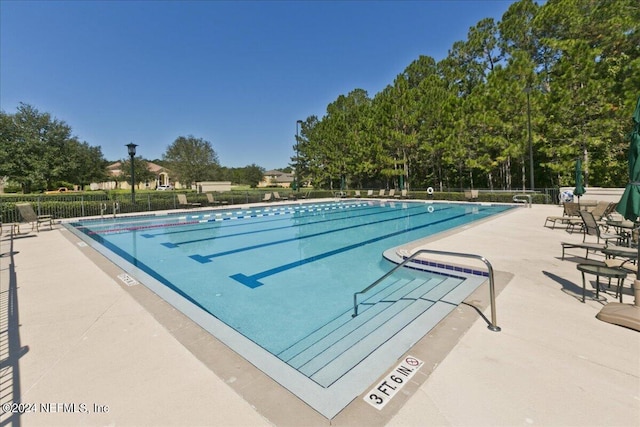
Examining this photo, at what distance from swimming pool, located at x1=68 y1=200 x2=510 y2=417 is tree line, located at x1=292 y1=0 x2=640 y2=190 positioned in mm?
15055

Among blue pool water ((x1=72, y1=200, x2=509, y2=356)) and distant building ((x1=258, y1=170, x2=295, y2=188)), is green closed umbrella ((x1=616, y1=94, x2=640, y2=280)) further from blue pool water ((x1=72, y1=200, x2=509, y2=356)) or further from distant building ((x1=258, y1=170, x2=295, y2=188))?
distant building ((x1=258, y1=170, x2=295, y2=188))

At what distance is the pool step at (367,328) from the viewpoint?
2830 millimetres

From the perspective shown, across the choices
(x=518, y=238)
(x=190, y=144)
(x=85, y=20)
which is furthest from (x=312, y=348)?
(x=190, y=144)

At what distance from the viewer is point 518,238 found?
8.16 m

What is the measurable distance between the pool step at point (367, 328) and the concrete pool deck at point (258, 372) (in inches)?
16.6

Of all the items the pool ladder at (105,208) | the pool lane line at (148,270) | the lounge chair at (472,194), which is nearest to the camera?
the pool lane line at (148,270)

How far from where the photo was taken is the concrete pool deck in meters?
1.96

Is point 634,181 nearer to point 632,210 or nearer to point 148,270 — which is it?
point 632,210

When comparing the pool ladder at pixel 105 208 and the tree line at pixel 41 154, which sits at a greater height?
the tree line at pixel 41 154

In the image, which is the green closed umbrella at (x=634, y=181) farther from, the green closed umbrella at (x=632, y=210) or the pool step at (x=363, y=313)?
the pool step at (x=363, y=313)

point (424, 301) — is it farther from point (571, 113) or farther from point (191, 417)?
point (571, 113)

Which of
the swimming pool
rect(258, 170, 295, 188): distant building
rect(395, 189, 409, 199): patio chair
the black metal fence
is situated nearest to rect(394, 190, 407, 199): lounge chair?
rect(395, 189, 409, 199): patio chair

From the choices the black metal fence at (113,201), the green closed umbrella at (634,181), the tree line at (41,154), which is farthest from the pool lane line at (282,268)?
the tree line at (41,154)

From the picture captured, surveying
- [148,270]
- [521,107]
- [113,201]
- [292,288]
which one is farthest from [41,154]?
[521,107]
